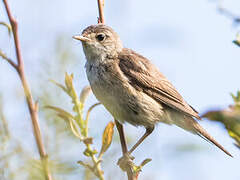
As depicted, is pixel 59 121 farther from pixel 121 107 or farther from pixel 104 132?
pixel 121 107

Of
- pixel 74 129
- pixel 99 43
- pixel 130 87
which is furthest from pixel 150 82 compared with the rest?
pixel 74 129

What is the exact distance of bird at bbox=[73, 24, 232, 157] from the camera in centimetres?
426

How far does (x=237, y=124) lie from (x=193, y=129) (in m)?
3.89

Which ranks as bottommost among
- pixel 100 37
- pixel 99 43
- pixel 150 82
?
pixel 150 82

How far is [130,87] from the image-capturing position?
4418 mm

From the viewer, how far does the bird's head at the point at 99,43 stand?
182 inches

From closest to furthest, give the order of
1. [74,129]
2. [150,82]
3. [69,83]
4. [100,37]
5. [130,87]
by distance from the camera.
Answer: [74,129] → [69,83] → [130,87] → [150,82] → [100,37]

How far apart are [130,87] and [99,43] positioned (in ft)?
2.77

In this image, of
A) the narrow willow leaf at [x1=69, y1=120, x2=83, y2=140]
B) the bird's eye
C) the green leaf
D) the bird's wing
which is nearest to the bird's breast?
the bird's wing

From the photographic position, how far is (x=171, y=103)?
4.66m

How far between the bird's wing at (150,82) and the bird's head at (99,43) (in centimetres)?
17

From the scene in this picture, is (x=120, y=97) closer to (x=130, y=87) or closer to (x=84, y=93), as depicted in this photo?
(x=130, y=87)

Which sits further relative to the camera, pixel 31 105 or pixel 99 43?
pixel 99 43

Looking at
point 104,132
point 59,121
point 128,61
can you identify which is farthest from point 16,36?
point 128,61
